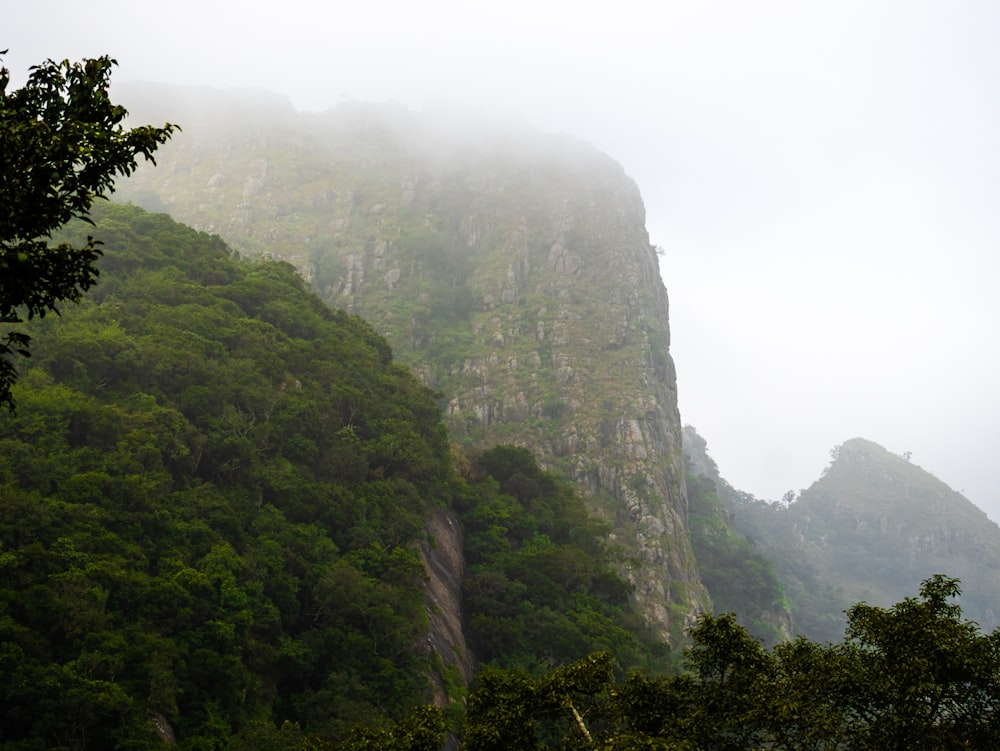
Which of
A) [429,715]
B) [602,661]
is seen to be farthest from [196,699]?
[602,661]

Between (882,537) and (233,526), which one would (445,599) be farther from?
(882,537)

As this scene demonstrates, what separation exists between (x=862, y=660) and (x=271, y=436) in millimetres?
34834

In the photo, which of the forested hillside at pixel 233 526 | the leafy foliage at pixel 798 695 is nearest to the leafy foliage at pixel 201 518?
the forested hillside at pixel 233 526

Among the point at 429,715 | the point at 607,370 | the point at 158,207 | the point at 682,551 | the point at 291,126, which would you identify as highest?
the point at 291,126

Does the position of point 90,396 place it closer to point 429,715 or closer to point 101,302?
point 101,302

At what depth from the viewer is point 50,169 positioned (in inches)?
492

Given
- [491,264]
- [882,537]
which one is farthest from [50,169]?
[882,537]

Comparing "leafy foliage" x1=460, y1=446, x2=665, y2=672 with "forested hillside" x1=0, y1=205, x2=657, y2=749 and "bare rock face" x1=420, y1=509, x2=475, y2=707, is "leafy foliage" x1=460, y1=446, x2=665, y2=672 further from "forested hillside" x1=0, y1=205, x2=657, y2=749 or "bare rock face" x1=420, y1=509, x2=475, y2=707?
"bare rock face" x1=420, y1=509, x2=475, y2=707

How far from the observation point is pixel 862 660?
744 inches

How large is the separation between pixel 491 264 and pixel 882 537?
5058 inches

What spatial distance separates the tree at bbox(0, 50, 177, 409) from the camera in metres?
12.1

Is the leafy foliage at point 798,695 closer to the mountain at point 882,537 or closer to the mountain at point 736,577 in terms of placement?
the mountain at point 736,577

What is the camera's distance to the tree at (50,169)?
1211cm

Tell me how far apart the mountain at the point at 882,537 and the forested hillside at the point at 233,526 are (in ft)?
338
